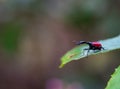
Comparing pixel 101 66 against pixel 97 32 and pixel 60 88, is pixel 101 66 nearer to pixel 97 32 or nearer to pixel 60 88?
pixel 97 32

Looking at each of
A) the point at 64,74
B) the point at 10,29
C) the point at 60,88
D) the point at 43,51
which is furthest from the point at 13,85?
the point at 60,88

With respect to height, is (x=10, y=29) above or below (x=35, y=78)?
below

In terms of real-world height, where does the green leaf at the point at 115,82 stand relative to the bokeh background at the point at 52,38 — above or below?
below

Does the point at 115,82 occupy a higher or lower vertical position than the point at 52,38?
lower

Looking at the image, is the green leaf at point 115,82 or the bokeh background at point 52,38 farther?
the bokeh background at point 52,38

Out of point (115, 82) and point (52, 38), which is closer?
point (115, 82)

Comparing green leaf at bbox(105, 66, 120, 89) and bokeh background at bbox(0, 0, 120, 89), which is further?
bokeh background at bbox(0, 0, 120, 89)

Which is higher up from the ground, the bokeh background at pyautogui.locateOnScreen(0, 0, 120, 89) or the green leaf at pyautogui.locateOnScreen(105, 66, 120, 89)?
the bokeh background at pyautogui.locateOnScreen(0, 0, 120, 89)

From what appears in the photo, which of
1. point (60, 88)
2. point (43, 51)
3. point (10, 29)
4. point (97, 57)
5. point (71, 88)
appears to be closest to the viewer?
point (60, 88)
